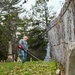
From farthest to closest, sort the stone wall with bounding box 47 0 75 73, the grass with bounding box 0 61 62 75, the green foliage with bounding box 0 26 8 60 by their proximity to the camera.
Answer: the green foliage with bounding box 0 26 8 60 < the grass with bounding box 0 61 62 75 < the stone wall with bounding box 47 0 75 73

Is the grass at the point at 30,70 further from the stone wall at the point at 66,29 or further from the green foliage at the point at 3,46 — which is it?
the green foliage at the point at 3,46

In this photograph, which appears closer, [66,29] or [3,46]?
[66,29]

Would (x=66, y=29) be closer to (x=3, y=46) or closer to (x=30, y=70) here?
(x=30, y=70)

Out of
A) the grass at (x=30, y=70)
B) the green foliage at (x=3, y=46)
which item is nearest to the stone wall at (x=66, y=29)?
the grass at (x=30, y=70)

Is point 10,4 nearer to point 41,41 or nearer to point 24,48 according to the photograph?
point 41,41

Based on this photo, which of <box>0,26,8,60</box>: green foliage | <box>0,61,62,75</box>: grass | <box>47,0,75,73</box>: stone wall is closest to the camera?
<box>47,0,75,73</box>: stone wall

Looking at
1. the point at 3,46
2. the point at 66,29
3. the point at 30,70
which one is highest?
the point at 66,29

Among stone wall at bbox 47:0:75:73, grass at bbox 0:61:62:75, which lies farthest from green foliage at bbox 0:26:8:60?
stone wall at bbox 47:0:75:73

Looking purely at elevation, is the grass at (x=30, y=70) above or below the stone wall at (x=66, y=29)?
below

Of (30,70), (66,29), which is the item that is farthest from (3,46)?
(66,29)

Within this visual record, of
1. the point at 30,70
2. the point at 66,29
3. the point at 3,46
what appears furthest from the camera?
the point at 3,46

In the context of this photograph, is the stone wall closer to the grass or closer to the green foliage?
the grass

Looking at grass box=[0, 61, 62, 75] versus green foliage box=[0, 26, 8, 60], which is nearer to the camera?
grass box=[0, 61, 62, 75]

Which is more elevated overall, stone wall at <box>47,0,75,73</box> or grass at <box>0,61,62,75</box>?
stone wall at <box>47,0,75,73</box>
